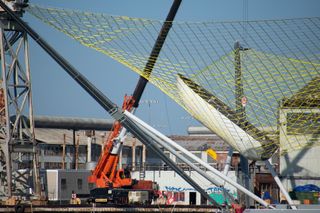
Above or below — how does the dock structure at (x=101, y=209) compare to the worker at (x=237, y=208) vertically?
above

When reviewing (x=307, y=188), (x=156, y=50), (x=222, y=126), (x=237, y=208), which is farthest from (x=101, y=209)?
(x=307, y=188)

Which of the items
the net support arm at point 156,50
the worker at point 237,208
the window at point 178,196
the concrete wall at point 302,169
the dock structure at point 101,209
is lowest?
the worker at point 237,208

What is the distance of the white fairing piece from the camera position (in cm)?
4772

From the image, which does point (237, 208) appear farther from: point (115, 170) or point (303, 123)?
point (115, 170)

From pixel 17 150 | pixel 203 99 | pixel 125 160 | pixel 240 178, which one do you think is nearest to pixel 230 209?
pixel 203 99

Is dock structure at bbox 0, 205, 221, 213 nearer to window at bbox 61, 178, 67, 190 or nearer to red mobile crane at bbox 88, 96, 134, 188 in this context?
red mobile crane at bbox 88, 96, 134, 188

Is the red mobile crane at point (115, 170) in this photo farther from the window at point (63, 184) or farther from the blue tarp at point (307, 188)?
the blue tarp at point (307, 188)

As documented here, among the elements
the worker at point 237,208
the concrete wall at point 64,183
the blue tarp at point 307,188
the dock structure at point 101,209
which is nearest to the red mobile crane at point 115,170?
the concrete wall at point 64,183

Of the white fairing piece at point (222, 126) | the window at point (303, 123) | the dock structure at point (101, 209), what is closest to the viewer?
the white fairing piece at point (222, 126)

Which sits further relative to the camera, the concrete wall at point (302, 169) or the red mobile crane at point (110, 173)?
the red mobile crane at point (110, 173)

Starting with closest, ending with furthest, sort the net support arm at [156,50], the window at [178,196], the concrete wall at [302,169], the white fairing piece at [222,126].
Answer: the net support arm at [156,50] < the white fairing piece at [222,126] < the concrete wall at [302,169] < the window at [178,196]

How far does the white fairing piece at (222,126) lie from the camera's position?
4772 cm

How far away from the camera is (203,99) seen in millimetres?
48656

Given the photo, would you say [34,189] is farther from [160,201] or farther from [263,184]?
[263,184]
